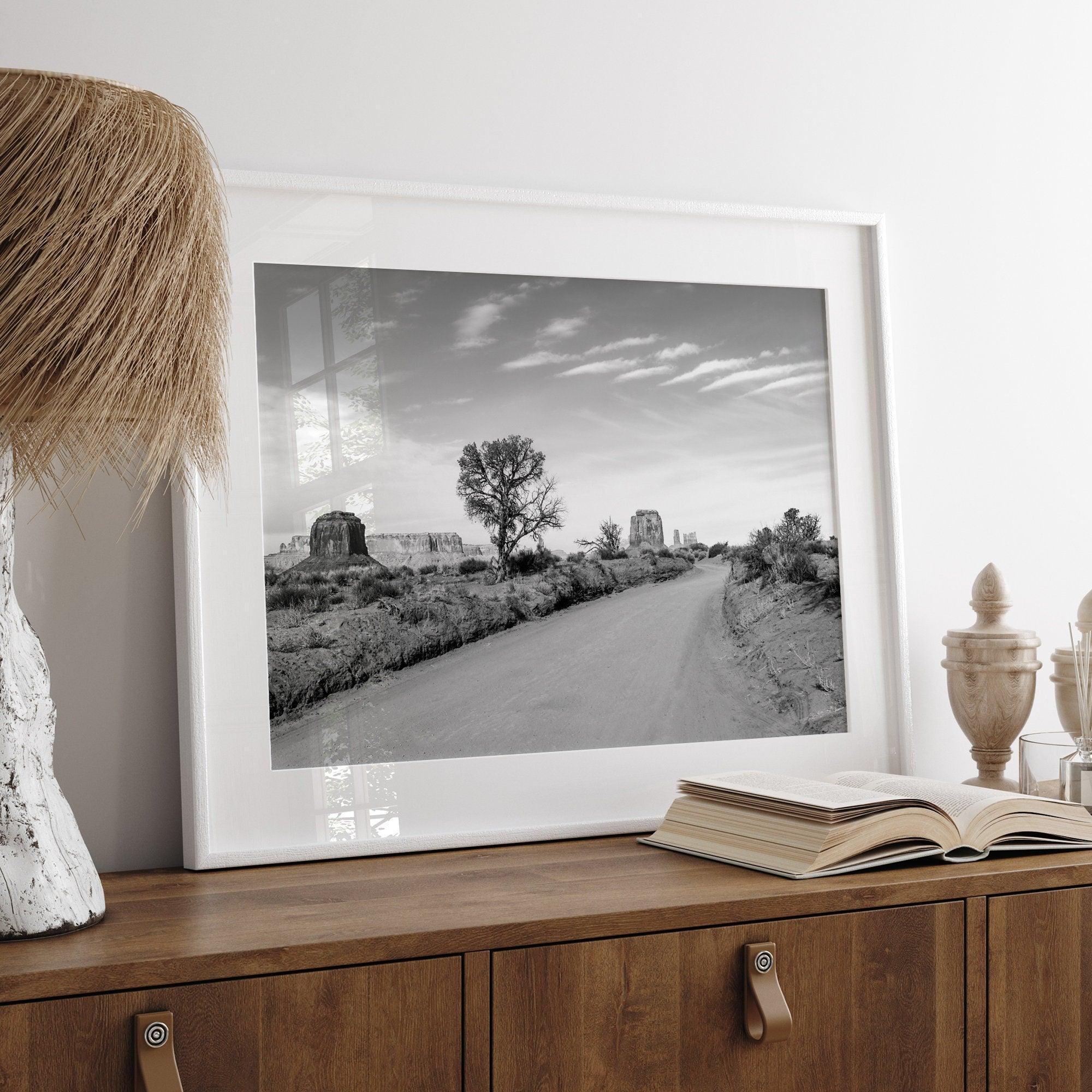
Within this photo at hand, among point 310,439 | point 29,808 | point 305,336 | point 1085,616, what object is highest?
point 305,336

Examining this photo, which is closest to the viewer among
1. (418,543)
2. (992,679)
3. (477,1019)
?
(477,1019)

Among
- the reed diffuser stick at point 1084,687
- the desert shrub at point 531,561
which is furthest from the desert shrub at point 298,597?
the reed diffuser stick at point 1084,687

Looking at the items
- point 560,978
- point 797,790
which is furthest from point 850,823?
point 560,978

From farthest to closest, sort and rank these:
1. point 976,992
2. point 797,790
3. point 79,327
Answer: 1. point 797,790
2. point 976,992
3. point 79,327

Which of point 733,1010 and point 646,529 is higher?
point 646,529

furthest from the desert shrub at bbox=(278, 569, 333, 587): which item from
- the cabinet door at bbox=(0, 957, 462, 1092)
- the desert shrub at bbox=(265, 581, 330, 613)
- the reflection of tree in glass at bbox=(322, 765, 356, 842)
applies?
the cabinet door at bbox=(0, 957, 462, 1092)

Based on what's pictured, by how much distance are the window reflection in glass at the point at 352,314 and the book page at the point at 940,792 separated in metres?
0.79

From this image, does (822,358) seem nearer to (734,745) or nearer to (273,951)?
(734,745)

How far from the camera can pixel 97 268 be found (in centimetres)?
85

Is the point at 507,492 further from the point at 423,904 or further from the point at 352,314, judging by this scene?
the point at 423,904

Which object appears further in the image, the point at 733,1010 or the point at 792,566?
the point at 792,566

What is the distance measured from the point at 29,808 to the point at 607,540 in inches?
29.0

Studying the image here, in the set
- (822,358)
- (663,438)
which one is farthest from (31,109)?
(822,358)

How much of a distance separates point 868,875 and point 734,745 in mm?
334
